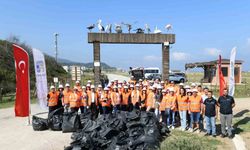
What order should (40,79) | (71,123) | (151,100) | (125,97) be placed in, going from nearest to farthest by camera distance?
(71,123), (151,100), (125,97), (40,79)

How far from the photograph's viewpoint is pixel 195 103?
12141 millimetres

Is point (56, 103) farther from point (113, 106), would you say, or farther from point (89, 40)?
point (89, 40)

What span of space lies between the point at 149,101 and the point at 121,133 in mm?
3580

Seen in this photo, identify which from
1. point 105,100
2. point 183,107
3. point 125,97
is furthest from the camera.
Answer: point 125,97

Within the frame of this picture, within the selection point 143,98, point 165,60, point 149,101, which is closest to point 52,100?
point 143,98

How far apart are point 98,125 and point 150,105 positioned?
11.7 ft

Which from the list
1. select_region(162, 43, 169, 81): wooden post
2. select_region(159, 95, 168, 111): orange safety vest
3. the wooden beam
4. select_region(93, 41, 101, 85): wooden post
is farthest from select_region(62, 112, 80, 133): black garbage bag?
select_region(162, 43, 169, 81): wooden post

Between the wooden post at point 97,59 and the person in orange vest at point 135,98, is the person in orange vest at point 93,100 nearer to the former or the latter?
the person in orange vest at point 135,98

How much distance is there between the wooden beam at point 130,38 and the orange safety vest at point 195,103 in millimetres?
10121

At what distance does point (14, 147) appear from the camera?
10.4m

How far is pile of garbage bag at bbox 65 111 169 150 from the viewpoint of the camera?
9.20 meters

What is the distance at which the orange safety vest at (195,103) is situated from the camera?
12133 mm

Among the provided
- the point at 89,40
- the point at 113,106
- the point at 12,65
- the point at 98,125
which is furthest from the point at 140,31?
the point at 12,65

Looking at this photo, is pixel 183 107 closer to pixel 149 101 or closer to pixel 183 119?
pixel 183 119
